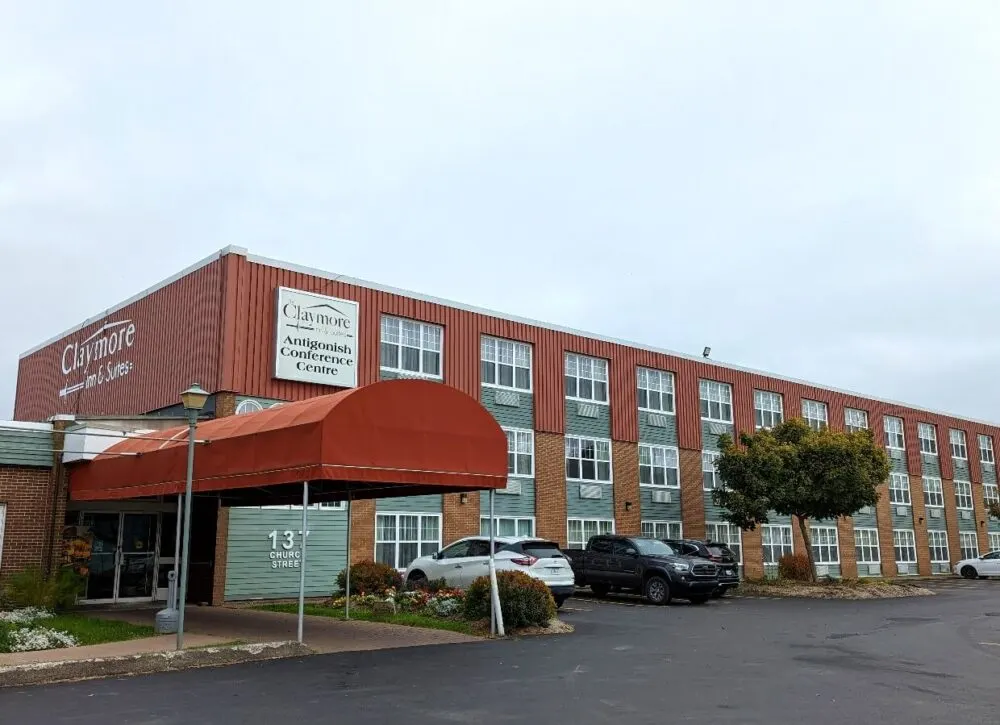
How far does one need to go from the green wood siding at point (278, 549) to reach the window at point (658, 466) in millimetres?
13465

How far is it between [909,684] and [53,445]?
53.9ft

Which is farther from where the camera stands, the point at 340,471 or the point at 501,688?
the point at 340,471

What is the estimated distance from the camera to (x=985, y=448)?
2194 inches

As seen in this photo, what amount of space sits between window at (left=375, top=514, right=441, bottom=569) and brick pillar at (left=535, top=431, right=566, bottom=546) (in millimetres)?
4328

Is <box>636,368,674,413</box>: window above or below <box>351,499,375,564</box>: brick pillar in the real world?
above

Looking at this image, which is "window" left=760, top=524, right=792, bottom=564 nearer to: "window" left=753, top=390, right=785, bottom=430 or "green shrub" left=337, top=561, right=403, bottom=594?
"window" left=753, top=390, right=785, bottom=430

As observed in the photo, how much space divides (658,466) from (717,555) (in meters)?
7.44

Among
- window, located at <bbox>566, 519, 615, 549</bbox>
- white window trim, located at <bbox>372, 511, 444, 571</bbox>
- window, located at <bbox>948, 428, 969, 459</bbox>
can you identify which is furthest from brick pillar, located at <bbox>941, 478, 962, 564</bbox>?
white window trim, located at <bbox>372, 511, 444, 571</bbox>

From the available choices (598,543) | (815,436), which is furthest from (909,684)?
(815,436)

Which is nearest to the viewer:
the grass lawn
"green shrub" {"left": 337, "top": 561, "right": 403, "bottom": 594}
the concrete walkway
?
the concrete walkway

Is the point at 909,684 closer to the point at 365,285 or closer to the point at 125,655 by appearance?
the point at 125,655

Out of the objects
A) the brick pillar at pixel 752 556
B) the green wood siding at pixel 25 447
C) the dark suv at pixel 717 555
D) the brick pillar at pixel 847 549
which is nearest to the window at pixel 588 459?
the dark suv at pixel 717 555

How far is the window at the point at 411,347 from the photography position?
87.9 ft

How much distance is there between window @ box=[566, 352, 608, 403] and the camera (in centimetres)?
3244
